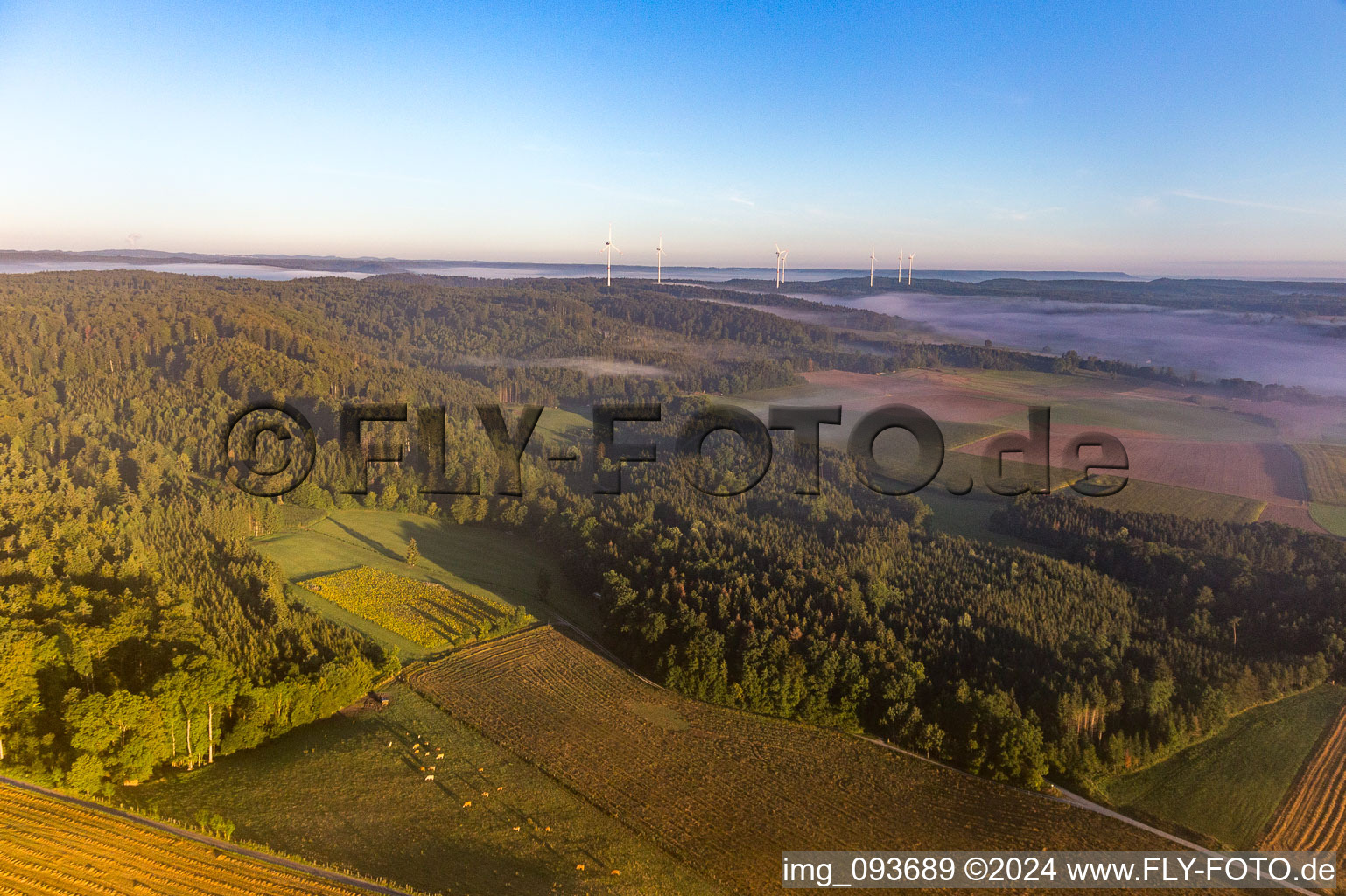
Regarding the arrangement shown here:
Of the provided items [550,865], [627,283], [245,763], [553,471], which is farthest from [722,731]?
[627,283]

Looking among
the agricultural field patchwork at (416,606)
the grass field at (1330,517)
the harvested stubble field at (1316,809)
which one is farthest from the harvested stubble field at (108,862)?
the grass field at (1330,517)

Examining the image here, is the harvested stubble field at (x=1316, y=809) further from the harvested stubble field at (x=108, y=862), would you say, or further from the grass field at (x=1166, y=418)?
the grass field at (x=1166, y=418)

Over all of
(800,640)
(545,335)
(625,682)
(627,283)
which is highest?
(627,283)

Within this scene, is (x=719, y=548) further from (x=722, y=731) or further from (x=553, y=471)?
(x=553, y=471)

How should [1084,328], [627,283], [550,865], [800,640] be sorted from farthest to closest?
[627,283] < [1084,328] < [800,640] < [550,865]

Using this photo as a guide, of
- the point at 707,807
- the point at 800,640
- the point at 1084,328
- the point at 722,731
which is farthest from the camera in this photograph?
the point at 1084,328

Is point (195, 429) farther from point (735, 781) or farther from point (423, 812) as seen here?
point (735, 781)

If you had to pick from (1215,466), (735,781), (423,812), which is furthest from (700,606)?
(1215,466)
